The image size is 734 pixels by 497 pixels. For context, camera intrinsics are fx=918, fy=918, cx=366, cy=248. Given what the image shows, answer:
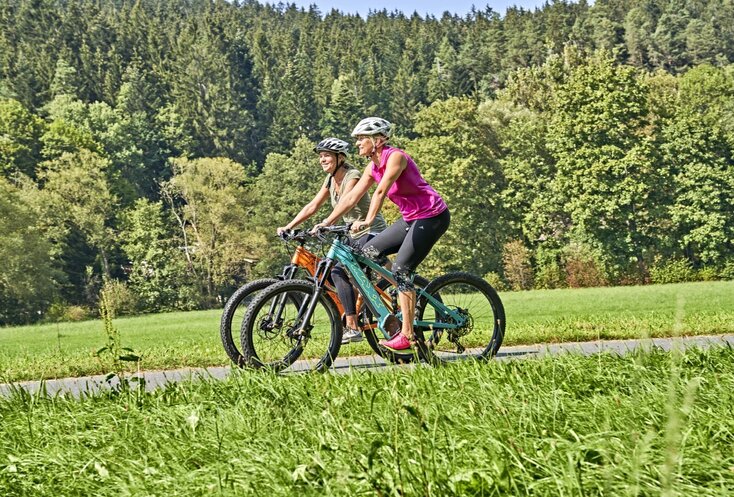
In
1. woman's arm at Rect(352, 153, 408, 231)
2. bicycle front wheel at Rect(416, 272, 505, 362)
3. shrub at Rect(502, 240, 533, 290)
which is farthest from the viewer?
shrub at Rect(502, 240, 533, 290)

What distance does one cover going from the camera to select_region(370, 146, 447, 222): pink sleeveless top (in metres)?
7.36

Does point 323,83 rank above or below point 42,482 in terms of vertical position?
above

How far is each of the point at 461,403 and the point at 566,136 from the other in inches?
2075

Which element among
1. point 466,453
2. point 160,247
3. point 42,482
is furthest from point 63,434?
point 160,247


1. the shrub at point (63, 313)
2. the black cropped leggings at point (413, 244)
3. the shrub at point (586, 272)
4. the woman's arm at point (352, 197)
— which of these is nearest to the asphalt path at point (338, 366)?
the black cropped leggings at point (413, 244)

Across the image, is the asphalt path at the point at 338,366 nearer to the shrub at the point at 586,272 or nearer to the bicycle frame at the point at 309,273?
the bicycle frame at the point at 309,273

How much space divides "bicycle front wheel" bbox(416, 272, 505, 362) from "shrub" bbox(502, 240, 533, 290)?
149 ft

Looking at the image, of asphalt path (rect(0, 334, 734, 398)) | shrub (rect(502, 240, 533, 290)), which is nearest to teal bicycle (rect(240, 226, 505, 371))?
asphalt path (rect(0, 334, 734, 398))

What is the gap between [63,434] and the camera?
181 inches

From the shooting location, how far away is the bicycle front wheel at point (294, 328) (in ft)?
23.8

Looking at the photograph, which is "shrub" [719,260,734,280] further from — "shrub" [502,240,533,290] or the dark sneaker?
the dark sneaker

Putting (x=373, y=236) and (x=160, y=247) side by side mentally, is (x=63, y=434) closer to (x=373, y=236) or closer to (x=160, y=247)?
(x=373, y=236)

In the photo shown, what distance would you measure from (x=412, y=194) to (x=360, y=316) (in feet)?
3.59

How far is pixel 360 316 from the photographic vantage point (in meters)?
7.59
